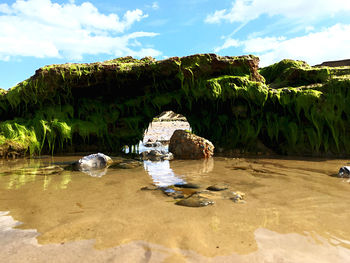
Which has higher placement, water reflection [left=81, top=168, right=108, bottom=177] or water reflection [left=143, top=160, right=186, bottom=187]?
water reflection [left=81, top=168, right=108, bottom=177]

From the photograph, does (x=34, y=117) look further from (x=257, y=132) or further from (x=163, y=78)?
(x=257, y=132)

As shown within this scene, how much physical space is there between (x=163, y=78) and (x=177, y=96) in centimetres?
91

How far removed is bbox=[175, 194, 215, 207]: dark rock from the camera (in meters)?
2.86

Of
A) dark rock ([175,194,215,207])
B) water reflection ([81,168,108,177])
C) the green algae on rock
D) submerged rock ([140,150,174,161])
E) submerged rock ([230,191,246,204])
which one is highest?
the green algae on rock

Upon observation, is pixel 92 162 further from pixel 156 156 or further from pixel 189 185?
pixel 189 185

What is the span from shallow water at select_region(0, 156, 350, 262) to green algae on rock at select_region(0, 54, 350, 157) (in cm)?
417

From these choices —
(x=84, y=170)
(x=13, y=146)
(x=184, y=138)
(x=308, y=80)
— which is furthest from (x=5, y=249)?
(x=308, y=80)

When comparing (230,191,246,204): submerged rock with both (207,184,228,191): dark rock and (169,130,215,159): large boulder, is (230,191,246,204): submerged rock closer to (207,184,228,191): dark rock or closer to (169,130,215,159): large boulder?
(207,184,228,191): dark rock

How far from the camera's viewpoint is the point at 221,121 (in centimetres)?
884

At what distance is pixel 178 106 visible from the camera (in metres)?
9.14

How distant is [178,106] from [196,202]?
21.5 feet

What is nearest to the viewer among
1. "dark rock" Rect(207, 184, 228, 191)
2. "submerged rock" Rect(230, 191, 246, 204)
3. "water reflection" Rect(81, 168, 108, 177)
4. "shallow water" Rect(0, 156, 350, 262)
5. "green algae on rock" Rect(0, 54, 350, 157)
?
"shallow water" Rect(0, 156, 350, 262)

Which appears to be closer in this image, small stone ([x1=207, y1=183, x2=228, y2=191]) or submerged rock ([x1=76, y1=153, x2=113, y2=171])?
small stone ([x1=207, y1=183, x2=228, y2=191])

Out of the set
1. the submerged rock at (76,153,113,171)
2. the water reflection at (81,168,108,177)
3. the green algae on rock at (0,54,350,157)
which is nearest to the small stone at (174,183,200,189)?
the water reflection at (81,168,108,177)
